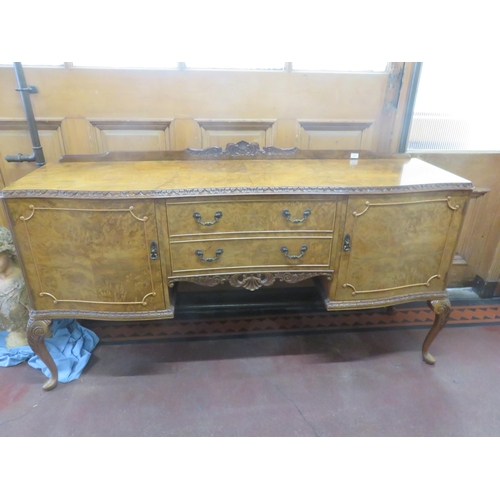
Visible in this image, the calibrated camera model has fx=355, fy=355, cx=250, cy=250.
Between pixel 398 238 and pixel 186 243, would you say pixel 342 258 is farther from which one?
pixel 186 243

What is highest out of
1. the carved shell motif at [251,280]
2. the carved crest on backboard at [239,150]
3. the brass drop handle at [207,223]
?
the carved crest on backboard at [239,150]

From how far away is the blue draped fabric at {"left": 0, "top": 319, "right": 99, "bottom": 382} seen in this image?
158cm

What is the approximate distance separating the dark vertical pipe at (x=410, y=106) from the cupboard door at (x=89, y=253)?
1291 mm

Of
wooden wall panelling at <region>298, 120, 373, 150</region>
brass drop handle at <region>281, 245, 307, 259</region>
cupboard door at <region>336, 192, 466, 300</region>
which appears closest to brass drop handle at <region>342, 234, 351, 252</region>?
cupboard door at <region>336, 192, 466, 300</region>

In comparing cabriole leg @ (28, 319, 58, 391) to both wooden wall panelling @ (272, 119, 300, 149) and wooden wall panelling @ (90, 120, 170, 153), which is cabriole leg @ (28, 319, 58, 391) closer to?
wooden wall panelling @ (90, 120, 170, 153)

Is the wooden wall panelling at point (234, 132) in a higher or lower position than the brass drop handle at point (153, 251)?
higher

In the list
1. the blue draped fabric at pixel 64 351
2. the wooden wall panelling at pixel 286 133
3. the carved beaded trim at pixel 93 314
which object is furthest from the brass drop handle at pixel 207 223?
the blue draped fabric at pixel 64 351

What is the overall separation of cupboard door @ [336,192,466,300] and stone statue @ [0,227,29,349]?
1418 millimetres

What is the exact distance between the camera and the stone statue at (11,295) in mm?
1586

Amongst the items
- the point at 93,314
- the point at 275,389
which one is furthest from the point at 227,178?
the point at 275,389

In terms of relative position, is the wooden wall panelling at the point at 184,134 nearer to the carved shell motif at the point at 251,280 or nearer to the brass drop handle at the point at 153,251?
the brass drop handle at the point at 153,251

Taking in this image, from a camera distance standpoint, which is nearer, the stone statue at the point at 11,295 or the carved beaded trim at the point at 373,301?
the carved beaded trim at the point at 373,301

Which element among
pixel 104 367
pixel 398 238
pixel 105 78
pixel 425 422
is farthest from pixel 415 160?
pixel 104 367

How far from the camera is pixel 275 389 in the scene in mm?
1538
